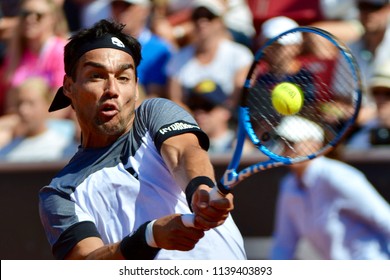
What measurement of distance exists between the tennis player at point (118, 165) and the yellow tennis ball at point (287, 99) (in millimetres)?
336

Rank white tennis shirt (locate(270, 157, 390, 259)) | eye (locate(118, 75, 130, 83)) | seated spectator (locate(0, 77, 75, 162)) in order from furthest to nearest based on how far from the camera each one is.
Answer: seated spectator (locate(0, 77, 75, 162)) → white tennis shirt (locate(270, 157, 390, 259)) → eye (locate(118, 75, 130, 83))

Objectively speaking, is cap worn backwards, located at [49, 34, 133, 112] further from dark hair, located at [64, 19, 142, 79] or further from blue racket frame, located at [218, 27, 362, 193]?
blue racket frame, located at [218, 27, 362, 193]

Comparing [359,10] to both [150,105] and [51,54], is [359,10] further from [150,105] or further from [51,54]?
[150,105]

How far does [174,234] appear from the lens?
128 inches

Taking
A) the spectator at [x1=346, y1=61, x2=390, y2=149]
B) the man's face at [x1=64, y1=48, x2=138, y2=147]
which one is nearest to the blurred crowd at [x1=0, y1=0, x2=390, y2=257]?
the spectator at [x1=346, y1=61, x2=390, y2=149]

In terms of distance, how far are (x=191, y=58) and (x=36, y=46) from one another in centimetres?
126

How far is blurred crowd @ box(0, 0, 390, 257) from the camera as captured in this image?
6.89 metres

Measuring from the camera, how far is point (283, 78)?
4.35 m

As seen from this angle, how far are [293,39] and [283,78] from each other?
56 centimetres

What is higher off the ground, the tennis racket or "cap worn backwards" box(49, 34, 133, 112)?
"cap worn backwards" box(49, 34, 133, 112)

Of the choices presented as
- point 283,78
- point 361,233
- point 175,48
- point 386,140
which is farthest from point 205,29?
point 283,78

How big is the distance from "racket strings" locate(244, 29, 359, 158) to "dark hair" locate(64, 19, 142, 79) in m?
0.50

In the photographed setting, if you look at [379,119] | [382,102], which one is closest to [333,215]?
[379,119]

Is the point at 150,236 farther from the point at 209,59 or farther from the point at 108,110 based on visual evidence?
the point at 209,59
